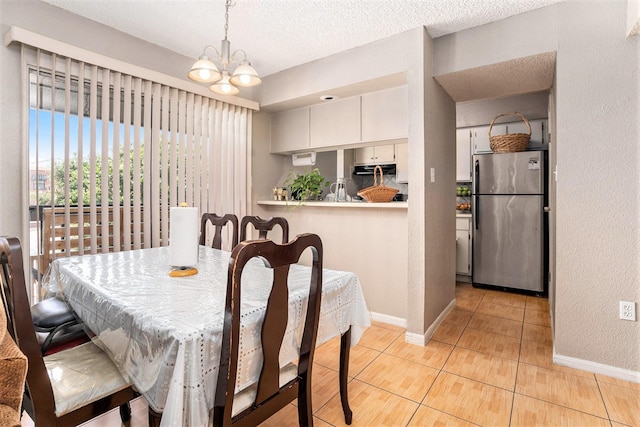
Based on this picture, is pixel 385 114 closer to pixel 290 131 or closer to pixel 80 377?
pixel 290 131

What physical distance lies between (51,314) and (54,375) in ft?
1.81

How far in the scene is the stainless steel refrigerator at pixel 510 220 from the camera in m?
3.69

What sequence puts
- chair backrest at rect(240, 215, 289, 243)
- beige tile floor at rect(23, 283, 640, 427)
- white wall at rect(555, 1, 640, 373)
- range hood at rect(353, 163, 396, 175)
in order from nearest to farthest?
beige tile floor at rect(23, 283, 640, 427), white wall at rect(555, 1, 640, 373), chair backrest at rect(240, 215, 289, 243), range hood at rect(353, 163, 396, 175)

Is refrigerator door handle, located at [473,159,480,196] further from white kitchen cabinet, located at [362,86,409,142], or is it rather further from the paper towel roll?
the paper towel roll

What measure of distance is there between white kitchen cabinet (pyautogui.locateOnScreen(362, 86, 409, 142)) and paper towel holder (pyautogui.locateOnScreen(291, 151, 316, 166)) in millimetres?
787

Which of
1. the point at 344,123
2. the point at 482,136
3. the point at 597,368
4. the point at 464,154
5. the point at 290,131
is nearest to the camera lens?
the point at 597,368

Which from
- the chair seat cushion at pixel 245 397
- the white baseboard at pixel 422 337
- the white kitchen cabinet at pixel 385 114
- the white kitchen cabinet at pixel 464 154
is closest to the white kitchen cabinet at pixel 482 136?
the white kitchen cabinet at pixel 464 154

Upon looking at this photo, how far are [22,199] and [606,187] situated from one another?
3686 millimetres

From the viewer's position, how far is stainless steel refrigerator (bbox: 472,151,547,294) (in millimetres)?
3686

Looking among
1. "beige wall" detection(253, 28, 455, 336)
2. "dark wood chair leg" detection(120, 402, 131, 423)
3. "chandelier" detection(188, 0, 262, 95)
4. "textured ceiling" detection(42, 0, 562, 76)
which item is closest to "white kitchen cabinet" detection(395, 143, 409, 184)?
Answer: "beige wall" detection(253, 28, 455, 336)

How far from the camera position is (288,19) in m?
2.45

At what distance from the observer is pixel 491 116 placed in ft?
13.7

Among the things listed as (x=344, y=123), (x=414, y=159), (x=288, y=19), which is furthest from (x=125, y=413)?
(x=344, y=123)

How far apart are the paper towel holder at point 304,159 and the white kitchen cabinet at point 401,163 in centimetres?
115
